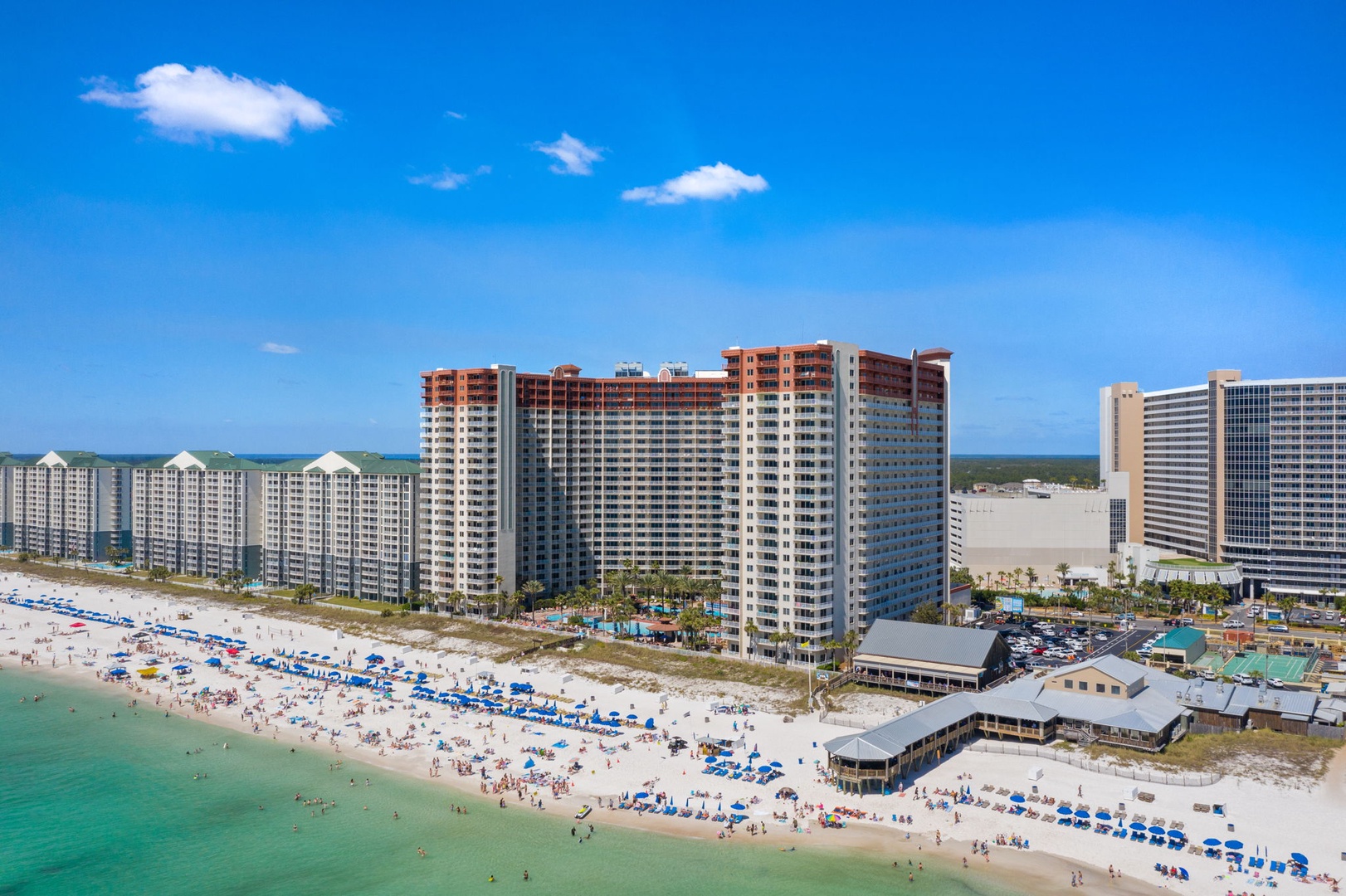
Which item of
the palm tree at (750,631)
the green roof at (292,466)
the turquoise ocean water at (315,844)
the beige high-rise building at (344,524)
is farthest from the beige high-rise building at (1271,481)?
the green roof at (292,466)

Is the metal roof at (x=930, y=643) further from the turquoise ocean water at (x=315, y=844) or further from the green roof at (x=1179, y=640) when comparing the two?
the turquoise ocean water at (x=315, y=844)

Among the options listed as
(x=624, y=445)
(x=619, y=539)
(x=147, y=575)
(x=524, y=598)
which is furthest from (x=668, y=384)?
(x=147, y=575)

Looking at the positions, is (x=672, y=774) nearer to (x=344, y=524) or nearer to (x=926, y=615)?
(x=926, y=615)

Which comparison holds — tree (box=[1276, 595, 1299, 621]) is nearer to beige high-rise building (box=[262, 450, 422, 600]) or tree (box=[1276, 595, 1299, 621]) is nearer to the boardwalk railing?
the boardwalk railing

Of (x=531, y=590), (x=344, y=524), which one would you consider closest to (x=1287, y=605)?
(x=531, y=590)

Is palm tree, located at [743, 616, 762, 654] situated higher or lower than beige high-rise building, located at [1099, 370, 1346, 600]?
lower

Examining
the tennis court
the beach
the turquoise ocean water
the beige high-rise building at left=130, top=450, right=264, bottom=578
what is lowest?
the turquoise ocean water

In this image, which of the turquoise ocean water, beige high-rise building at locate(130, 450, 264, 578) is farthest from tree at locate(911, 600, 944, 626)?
beige high-rise building at locate(130, 450, 264, 578)

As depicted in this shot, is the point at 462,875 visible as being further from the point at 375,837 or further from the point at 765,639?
the point at 765,639
